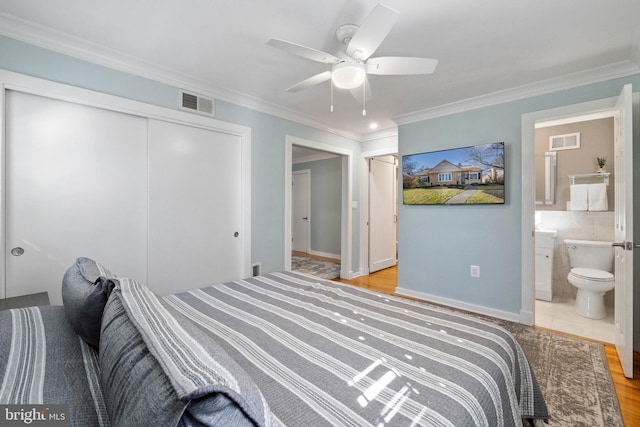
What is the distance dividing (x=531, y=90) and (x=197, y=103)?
3390 millimetres

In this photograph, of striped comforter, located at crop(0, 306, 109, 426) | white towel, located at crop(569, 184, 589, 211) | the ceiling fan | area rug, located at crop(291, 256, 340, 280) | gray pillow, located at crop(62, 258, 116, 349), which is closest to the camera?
striped comforter, located at crop(0, 306, 109, 426)

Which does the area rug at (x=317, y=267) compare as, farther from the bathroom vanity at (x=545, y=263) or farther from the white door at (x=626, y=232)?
the white door at (x=626, y=232)

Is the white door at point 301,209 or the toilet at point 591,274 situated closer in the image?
the toilet at point 591,274

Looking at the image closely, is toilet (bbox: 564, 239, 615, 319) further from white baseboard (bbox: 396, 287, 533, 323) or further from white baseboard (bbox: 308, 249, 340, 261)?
white baseboard (bbox: 308, 249, 340, 261)

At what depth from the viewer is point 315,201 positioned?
6.75 m

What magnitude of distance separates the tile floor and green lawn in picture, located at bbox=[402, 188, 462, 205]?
162 centimetres

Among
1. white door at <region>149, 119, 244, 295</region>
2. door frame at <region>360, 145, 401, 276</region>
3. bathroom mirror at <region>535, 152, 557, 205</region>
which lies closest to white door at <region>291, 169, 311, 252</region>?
door frame at <region>360, 145, 401, 276</region>

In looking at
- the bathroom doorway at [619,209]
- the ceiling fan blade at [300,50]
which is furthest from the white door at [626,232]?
the ceiling fan blade at [300,50]

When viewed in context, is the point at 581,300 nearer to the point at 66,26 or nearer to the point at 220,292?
the point at 220,292

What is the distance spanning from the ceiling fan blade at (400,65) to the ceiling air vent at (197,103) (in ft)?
5.87

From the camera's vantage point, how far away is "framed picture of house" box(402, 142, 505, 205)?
3.09m

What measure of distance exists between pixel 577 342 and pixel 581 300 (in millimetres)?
921

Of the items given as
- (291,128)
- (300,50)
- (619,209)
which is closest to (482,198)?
(619,209)

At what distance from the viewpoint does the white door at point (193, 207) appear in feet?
8.56
